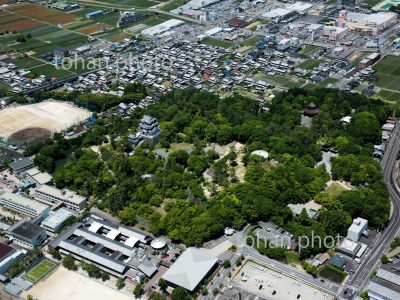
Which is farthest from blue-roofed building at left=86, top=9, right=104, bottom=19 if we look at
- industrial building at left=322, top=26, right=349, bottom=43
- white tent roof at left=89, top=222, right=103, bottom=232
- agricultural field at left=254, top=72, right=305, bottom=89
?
white tent roof at left=89, top=222, right=103, bottom=232

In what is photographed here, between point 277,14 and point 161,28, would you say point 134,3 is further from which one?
point 277,14

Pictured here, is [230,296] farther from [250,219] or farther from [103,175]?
[103,175]

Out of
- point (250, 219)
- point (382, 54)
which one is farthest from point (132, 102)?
point (382, 54)

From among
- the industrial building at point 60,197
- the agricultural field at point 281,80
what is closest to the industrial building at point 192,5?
the agricultural field at point 281,80

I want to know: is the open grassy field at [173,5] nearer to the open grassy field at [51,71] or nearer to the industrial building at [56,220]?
the open grassy field at [51,71]

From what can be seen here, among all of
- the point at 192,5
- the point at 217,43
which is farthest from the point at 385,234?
the point at 192,5

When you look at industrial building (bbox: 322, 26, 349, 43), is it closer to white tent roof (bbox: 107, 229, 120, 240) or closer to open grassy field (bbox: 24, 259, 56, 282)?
white tent roof (bbox: 107, 229, 120, 240)
